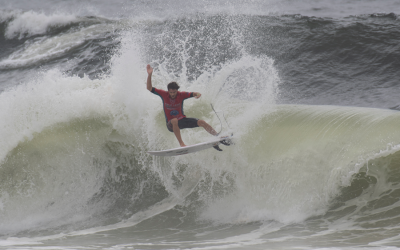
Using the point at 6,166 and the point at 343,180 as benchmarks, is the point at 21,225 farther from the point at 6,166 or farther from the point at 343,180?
the point at 343,180

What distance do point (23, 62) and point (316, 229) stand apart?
13.8 meters

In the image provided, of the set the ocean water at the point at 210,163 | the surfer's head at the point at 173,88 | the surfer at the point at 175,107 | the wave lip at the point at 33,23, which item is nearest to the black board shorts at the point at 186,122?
the surfer at the point at 175,107

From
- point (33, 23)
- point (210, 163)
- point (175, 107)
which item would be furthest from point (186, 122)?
point (33, 23)

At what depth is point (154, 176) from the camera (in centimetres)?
671

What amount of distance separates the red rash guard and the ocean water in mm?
815

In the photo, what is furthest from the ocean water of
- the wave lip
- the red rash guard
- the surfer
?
the wave lip

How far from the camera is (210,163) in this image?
6223mm

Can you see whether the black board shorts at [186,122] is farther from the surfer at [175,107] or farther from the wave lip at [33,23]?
the wave lip at [33,23]

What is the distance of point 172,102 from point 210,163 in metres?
1.46

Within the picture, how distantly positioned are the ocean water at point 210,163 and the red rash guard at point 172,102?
2.67 ft

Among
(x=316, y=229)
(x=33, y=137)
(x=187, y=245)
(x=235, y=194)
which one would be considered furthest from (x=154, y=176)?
(x=316, y=229)

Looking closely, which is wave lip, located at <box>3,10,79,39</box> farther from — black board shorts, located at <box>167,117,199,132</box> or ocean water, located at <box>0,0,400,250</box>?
black board shorts, located at <box>167,117,199,132</box>

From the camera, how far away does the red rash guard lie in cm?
533

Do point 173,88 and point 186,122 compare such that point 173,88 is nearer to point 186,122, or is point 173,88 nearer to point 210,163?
point 186,122
